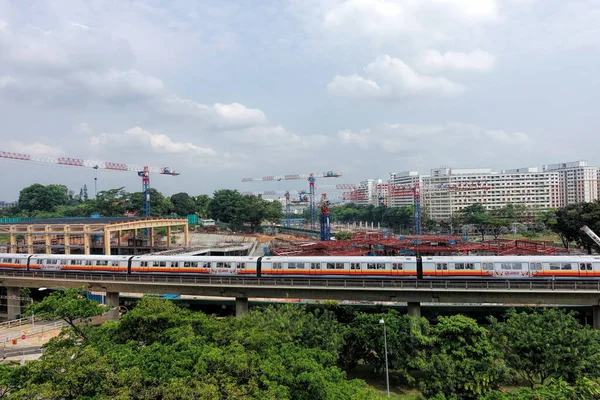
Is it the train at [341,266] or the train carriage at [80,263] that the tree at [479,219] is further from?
the train carriage at [80,263]

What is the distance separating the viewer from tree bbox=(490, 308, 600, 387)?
68.7ft

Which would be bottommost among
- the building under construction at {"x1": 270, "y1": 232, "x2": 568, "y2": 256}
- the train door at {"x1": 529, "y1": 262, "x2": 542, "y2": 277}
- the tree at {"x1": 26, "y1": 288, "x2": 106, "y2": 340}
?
the building under construction at {"x1": 270, "y1": 232, "x2": 568, "y2": 256}

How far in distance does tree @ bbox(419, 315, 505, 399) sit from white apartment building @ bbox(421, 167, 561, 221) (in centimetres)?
13368

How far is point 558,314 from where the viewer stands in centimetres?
2431

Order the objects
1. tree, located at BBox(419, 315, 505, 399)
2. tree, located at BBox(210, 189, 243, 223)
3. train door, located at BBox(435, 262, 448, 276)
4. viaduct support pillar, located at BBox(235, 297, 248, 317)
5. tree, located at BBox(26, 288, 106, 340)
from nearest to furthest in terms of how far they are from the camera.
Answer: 1. tree, located at BBox(419, 315, 505, 399)
2. tree, located at BBox(26, 288, 106, 340)
3. train door, located at BBox(435, 262, 448, 276)
4. viaduct support pillar, located at BBox(235, 297, 248, 317)
5. tree, located at BBox(210, 189, 243, 223)

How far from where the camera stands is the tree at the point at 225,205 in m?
109

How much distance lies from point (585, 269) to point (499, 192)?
5465 inches

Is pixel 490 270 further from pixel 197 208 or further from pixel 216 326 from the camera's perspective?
pixel 197 208

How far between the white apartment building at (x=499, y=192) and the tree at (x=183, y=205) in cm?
8786

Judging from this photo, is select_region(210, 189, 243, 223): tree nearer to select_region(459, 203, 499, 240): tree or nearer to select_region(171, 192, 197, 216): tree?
select_region(171, 192, 197, 216): tree

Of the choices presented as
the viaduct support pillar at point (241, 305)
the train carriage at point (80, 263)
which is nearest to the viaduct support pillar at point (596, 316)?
the viaduct support pillar at point (241, 305)

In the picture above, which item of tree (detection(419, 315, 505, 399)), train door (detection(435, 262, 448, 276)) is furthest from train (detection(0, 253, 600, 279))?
tree (detection(419, 315, 505, 399))

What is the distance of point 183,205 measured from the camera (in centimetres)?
13088

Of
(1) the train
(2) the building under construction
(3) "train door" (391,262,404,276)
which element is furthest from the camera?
(2) the building under construction
